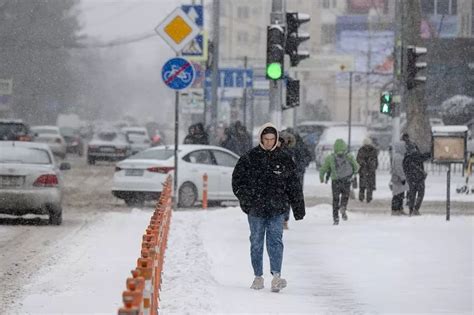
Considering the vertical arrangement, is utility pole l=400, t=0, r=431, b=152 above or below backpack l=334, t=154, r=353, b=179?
above

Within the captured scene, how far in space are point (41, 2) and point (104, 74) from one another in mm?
74369

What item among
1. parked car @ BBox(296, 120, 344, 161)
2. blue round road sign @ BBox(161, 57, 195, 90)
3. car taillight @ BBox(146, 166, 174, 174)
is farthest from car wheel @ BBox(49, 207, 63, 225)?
parked car @ BBox(296, 120, 344, 161)

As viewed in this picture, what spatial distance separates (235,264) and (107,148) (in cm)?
4301

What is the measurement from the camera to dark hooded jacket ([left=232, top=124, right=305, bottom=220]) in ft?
46.8

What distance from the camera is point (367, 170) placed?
34562mm

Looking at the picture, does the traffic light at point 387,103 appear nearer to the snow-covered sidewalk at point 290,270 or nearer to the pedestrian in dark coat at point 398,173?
the pedestrian in dark coat at point 398,173

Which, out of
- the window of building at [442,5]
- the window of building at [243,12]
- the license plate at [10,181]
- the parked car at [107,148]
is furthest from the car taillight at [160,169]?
the window of building at [243,12]

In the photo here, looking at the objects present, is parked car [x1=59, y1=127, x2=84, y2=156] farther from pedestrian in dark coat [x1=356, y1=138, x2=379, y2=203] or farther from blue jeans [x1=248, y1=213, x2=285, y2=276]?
blue jeans [x1=248, y1=213, x2=285, y2=276]

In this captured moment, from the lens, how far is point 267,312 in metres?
12.7

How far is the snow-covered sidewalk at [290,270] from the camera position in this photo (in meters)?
13.2

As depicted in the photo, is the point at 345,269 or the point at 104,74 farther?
the point at 104,74

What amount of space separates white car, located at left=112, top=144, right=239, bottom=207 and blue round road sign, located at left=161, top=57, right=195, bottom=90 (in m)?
4.42

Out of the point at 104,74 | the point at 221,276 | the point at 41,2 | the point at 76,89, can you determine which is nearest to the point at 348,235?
the point at 221,276

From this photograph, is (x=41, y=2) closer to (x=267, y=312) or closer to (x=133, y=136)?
(x=133, y=136)
